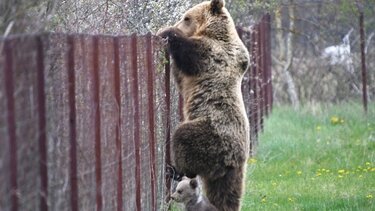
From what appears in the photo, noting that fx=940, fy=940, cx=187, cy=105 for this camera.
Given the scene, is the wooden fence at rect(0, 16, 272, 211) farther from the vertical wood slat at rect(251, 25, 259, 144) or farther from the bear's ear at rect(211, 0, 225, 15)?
the vertical wood slat at rect(251, 25, 259, 144)

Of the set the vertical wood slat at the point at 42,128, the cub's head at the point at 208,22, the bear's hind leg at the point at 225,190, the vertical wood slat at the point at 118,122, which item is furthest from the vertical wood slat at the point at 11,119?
the cub's head at the point at 208,22

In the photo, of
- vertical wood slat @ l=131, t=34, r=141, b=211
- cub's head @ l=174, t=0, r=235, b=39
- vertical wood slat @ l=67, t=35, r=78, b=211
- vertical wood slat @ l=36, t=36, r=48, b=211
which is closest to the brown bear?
vertical wood slat @ l=131, t=34, r=141, b=211

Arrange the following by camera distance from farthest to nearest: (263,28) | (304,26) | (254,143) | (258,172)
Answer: (304,26) < (263,28) < (254,143) < (258,172)

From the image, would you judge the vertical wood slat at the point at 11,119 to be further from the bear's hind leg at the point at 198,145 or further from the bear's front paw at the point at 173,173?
the bear's front paw at the point at 173,173

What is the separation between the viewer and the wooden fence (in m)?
4.59

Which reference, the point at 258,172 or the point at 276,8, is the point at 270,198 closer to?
the point at 258,172

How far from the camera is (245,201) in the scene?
1083 centimetres

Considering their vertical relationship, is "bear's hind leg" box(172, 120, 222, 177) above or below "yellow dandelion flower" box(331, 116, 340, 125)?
above

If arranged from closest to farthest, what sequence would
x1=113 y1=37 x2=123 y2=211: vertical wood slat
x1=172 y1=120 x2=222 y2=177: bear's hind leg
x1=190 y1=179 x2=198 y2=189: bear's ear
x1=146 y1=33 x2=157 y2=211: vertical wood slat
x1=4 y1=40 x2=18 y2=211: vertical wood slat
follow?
x1=4 y1=40 x2=18 y2=211: vertical wood slat → x1=113 y1=37 x2=123 y2=211: vertical wood slat → x1=146 y1=33 x2=157 y2=211: vertical wood slat → x1=172 y1=120 x2=222 y2=177: bear's hind leg → x1=190 y1=179 x2=198 y2=189: bear's ear

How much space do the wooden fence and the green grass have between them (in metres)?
2.70

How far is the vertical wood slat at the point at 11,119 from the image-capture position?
4.45m

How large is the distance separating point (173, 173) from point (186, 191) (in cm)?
50

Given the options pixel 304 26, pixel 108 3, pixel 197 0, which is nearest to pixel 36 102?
pixel 108 3

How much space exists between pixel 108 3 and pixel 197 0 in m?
3.19
